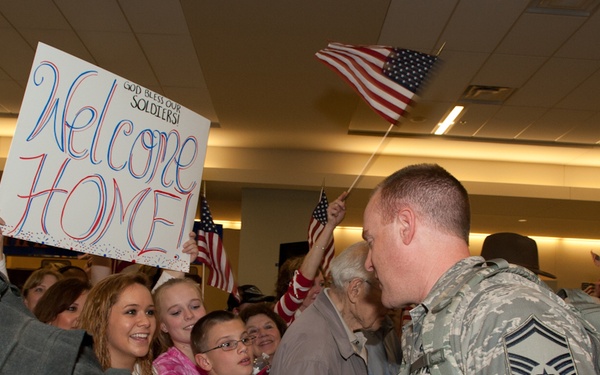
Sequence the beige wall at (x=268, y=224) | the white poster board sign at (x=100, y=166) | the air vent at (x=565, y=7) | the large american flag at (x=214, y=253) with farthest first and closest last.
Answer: the beige wall at (x=268, y=224), the air vent at (x=565, y=7), the large american flag at (x=214, y=253), the white poster board sign at (x=100, y=166)

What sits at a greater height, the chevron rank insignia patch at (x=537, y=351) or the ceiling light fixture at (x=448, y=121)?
the ceiling light fixture at (x=448, y=121)

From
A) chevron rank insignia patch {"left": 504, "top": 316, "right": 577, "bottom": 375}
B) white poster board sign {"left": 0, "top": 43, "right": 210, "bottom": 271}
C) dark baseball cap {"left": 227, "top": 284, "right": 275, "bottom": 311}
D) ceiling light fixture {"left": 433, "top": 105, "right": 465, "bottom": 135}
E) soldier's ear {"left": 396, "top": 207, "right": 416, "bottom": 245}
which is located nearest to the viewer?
chevron rank insignia patch {"left": 504, "top": 316, "right": 577, "bottom": 375}

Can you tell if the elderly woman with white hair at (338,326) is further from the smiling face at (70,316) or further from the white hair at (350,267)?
the smiling face at (70,316)

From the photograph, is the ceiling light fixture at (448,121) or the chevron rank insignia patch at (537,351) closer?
the chevron rank insignia patch at (537,351)

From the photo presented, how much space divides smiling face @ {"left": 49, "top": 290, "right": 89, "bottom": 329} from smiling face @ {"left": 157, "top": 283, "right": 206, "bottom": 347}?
431 mm

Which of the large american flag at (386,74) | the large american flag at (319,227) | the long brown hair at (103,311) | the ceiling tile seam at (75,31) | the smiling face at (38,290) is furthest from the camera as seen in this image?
the large american flag at (319,227)

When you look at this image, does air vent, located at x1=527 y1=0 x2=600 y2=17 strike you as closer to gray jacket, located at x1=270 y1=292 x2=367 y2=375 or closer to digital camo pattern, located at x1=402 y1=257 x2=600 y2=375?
gray jacket, located at x1=270 y1=292 x2=367 y2=375

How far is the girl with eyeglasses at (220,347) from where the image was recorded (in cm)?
317

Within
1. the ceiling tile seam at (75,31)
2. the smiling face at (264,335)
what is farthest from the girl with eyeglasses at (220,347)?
the ceiling tile seam at (75,31)

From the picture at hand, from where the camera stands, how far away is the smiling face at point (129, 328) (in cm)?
280

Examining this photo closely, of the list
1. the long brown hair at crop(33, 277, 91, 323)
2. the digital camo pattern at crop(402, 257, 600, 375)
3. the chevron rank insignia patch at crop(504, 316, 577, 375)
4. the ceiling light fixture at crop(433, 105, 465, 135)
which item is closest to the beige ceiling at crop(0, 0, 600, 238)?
the ceiling light fixture at crop(433, 105, 465, 135)

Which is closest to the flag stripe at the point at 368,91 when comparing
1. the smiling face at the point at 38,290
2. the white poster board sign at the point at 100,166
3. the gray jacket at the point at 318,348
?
the white poster board sign at the point at 100,166

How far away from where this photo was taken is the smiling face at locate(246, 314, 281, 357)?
429 cm

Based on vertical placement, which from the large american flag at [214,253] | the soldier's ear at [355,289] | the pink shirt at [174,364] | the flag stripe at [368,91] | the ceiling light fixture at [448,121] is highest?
the ceiling light fixture at [448,121]
